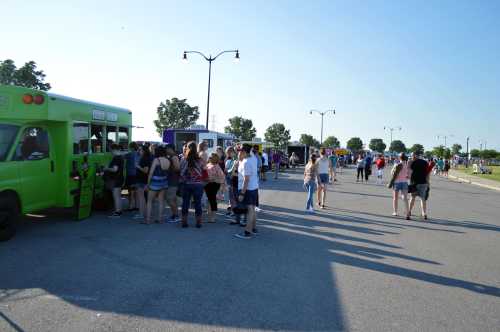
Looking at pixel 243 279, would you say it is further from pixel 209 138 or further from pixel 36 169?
pixel 209 138

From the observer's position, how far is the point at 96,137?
33.1ft

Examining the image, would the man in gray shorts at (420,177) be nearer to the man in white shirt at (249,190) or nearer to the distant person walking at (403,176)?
the distant person walking at (403,176)

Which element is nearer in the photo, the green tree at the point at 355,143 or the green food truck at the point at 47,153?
the green food truck at the point at 47,153

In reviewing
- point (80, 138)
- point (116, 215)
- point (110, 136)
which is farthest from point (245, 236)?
point (110, 136)

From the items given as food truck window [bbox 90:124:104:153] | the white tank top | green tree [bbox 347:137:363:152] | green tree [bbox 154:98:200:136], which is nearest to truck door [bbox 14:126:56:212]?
food truck window [bbox 90:124:104:153]

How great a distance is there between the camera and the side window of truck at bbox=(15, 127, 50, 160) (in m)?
7.48

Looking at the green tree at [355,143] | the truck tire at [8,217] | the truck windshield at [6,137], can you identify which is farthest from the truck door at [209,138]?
the green tree at [355,143]

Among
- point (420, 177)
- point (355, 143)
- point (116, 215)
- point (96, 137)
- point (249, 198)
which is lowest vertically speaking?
point (116, 215)

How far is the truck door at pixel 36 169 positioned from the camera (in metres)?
7.47

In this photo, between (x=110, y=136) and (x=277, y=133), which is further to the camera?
(x=277, y=133)

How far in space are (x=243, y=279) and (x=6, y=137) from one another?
502 cm

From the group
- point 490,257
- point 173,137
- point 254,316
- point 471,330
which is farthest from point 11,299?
point 173,137

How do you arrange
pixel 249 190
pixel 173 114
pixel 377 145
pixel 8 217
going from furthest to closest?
pixel 377 145 < pixel 173 114 < pixel 249 190 < pixel 8 217

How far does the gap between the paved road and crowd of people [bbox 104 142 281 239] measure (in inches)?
20.7
